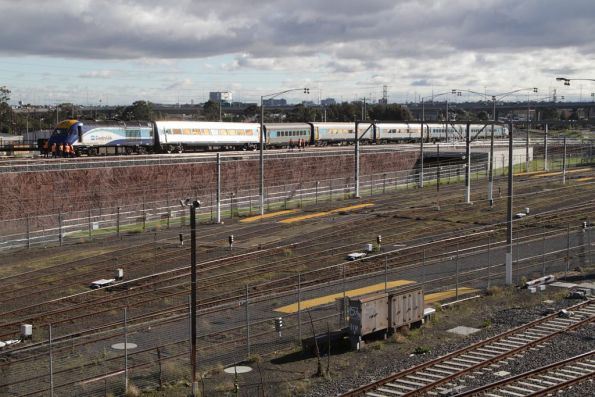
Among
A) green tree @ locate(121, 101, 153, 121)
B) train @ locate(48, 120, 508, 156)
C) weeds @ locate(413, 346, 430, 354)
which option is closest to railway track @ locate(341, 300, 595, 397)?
weeds @ locate(413, 346, 430, 354)

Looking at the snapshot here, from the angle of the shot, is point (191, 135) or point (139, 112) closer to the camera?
point (191, 135)

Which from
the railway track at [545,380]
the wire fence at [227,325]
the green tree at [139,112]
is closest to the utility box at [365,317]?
the wire fence at [227,325]

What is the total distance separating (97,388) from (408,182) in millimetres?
57903

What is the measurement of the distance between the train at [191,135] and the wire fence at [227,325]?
18.7 m

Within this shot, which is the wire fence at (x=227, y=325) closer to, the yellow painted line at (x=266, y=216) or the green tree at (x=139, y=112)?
the yellow painted line at (x=266, y=216)

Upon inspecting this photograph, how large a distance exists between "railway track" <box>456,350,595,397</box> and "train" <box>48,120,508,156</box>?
1305 inches

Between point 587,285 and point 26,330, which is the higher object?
point 26,330

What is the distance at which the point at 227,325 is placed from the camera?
982 inches

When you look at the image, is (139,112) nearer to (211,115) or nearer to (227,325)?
(211,115)

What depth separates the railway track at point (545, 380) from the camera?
18094 mm

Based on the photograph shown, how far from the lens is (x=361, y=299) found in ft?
74.9

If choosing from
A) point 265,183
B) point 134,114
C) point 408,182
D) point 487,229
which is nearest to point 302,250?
point 487,229

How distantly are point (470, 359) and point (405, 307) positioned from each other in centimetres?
357

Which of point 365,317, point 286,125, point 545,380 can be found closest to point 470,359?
point 545,380
